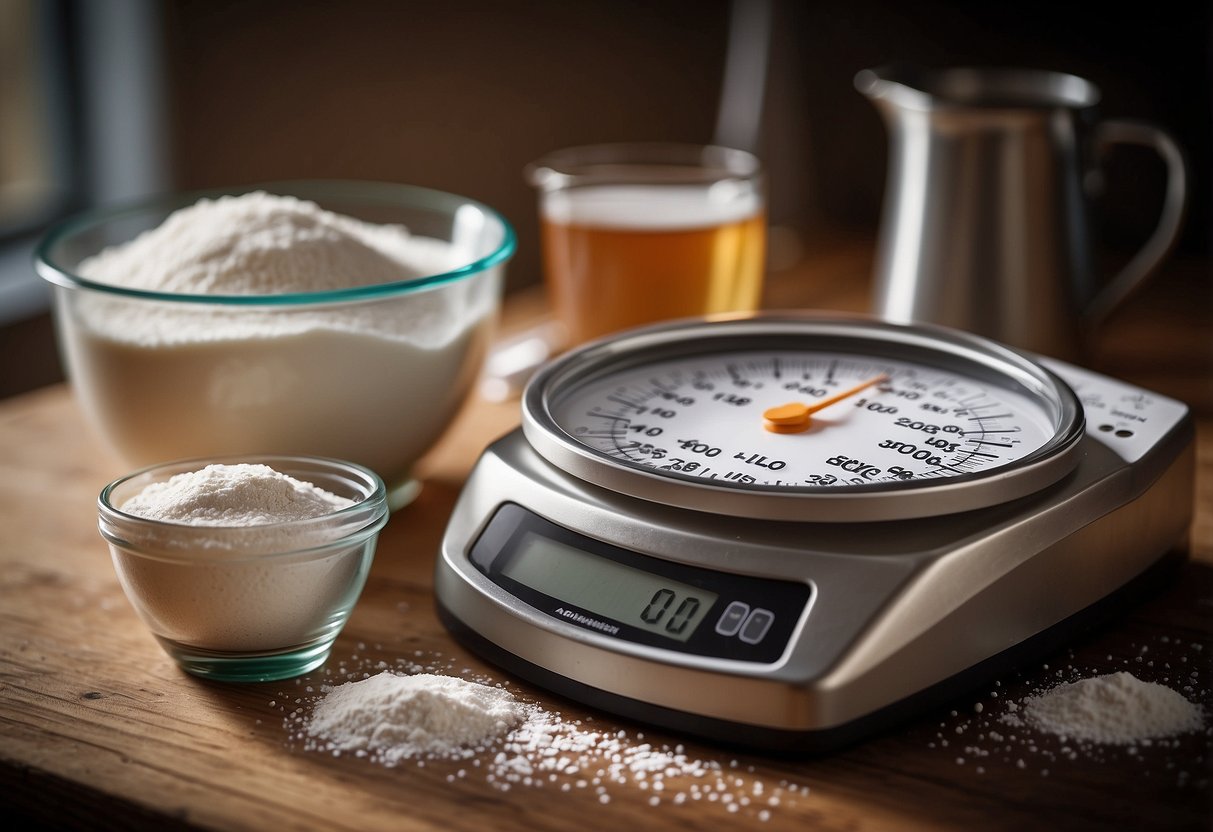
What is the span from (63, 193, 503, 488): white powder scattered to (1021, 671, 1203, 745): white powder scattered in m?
0.47

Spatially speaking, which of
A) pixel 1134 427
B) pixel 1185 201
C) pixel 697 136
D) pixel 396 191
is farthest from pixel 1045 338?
pixel 697 136

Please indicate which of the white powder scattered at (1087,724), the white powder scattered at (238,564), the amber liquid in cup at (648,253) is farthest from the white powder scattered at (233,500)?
the amber liquid in cup at (648,253)

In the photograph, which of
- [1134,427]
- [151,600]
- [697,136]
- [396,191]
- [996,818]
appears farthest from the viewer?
[697,136]

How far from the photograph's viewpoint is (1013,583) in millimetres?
679

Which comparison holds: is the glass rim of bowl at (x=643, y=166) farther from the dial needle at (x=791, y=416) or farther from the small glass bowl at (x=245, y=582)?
the small glass bowl at (x=245, y=582)

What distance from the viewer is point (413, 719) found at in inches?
26.2

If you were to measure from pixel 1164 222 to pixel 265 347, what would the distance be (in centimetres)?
81

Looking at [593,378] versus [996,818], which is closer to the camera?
[996,818]

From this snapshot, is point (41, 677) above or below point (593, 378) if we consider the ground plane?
below

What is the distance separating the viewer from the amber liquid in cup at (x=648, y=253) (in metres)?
1.17

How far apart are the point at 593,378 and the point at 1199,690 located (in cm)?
42

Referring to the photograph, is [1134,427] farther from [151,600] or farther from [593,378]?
[151,600]

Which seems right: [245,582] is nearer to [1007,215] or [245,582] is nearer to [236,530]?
[236,530]

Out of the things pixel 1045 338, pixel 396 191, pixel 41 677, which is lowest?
pixel 41 677
